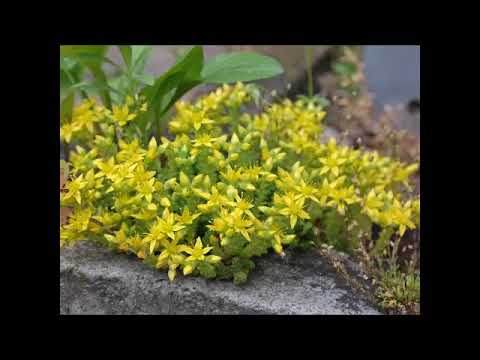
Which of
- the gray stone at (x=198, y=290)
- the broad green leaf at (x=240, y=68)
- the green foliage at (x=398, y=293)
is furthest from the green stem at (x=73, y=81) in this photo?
the green foliage at (x=398, y=293)

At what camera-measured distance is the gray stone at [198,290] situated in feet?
7.55

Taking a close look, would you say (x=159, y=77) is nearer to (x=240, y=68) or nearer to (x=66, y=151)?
(x=240, y=68)

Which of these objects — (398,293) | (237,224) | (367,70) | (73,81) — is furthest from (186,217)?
(367,70)

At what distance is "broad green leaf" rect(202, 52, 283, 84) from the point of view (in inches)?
104

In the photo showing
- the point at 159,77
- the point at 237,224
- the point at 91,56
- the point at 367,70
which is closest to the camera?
the point at 237,224

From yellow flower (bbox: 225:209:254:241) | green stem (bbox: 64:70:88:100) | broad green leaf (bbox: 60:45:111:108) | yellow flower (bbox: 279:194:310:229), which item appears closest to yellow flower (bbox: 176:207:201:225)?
yellow flower (bbox: 225:209:254:241)

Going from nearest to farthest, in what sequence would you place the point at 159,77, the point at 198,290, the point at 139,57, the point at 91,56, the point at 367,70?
1. the point at 198,290
2. the point at 159,77
3. the point at 91,56
4. the point at 139,57
5. the point at 367,70

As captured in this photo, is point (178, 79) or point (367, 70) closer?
point (178, 79)

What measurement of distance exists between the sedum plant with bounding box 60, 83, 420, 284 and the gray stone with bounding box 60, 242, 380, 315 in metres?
0.06

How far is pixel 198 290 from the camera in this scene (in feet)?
7.64

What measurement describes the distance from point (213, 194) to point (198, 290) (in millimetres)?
345

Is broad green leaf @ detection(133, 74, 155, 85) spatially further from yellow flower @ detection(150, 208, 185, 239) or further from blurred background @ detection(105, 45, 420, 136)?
blurred background @ detection(105, 45, 420, 136)

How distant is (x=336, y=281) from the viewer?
8.14 ft

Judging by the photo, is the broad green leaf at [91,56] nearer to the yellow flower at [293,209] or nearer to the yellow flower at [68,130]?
the yellow flower at [68,130]
